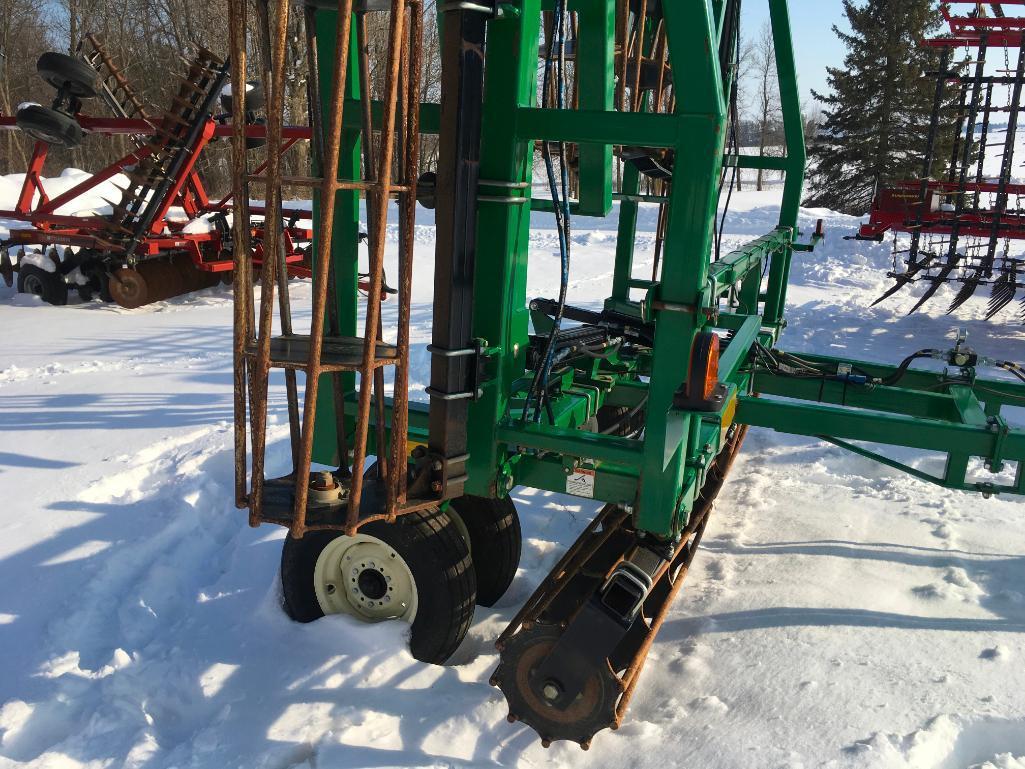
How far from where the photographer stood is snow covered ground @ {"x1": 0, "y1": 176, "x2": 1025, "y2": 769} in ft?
8.66

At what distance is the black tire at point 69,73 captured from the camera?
29.3 ft

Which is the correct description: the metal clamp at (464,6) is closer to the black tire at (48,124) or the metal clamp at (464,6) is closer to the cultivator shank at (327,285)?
the cultivator shank at (327,285)

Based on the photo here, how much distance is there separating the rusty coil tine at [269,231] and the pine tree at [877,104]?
27.0 m

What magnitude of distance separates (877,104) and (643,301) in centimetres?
2966

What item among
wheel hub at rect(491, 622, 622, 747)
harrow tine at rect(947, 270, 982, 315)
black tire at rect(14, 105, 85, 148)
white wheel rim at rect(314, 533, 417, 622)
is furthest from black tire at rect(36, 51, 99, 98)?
harrow tine at rect(947, 270, 982, 315)

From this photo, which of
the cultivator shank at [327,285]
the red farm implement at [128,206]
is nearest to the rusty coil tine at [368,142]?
the cultivator shank at [327,285]

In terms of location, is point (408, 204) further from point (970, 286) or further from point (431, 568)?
point (970, 286)

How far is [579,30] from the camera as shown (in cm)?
298

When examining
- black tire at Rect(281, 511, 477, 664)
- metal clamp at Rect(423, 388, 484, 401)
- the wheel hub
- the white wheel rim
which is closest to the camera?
the wheel hub

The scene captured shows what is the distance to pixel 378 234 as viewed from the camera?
2303mm

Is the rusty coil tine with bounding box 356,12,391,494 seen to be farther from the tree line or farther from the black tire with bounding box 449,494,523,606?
the tree line

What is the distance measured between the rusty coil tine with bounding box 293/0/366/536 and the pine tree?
2699 cm

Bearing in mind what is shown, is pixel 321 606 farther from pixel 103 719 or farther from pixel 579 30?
pixel 579 30

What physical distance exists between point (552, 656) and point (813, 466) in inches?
129
